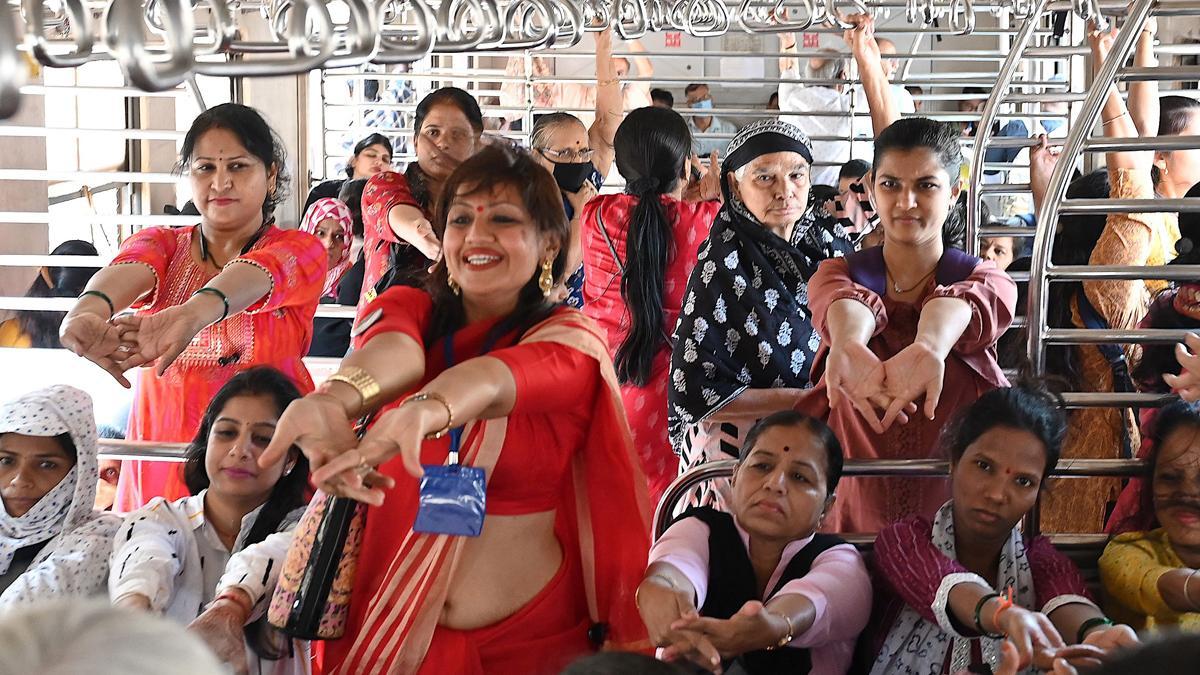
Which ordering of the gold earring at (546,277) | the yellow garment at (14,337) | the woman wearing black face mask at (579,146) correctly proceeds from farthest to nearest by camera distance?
1. the yellow garment at (14,337)
2. the woman wearing black face mask at (579,146)
3. the gold earring at (546,277)

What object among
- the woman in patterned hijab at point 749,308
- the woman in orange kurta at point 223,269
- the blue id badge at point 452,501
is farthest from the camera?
the woman in patterned hijab at point 749,308

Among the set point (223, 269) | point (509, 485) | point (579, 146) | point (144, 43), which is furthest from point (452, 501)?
point (579, 146)

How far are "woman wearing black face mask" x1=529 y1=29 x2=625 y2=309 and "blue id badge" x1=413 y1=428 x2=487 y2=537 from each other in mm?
1449

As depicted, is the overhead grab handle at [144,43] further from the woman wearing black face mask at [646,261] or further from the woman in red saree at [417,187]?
the woman wearing black face mask at [646,261]

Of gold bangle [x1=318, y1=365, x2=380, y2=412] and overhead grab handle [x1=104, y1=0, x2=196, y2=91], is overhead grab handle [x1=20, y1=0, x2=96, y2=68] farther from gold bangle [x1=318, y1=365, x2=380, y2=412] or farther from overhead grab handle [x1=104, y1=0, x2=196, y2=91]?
gold bangle [x1=318, y1=365, x2=380, y2=412]

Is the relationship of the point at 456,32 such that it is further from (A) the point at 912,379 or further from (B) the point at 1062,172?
(B) the point at 1062,172

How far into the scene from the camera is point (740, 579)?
2.34 meters

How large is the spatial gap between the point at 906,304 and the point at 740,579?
0.70 metres

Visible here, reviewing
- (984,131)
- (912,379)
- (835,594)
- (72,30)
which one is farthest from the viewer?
(984,131)

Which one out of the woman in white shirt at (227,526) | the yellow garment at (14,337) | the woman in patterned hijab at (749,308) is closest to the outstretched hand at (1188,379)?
the woman in patterned hijab at (749,308)

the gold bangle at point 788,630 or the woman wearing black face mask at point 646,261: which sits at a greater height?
the woman wearing black face mask at point 646,261

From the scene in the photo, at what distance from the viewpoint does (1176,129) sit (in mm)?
4371

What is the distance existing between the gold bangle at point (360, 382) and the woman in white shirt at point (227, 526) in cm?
53

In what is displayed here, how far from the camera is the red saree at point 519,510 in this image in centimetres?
203
